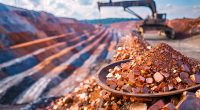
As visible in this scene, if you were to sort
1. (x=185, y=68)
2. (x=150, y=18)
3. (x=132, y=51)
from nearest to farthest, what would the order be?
(x=185, y=68), (x=132, y=51), (x=150, y=18)

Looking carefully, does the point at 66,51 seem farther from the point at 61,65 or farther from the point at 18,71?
the point at 18,71

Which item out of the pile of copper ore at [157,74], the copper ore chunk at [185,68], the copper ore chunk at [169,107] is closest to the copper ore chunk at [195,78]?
the pile of copper ore at [157,74]

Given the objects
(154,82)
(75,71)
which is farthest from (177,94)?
(75,71)

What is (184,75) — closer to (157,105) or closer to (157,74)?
(157,74)

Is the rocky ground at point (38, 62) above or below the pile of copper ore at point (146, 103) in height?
below

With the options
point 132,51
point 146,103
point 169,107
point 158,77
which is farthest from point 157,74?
point 132,51

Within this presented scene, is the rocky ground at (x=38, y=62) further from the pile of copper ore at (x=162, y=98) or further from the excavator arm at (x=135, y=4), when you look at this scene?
the excavator arm at (x=135, y=4)
